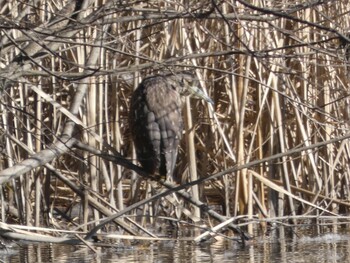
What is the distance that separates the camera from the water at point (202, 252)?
518cm

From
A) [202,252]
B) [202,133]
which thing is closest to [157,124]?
[202,252]

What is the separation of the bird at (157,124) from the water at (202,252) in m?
0.47

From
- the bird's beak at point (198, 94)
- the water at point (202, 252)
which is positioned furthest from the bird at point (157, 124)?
the water at point (202, 252)

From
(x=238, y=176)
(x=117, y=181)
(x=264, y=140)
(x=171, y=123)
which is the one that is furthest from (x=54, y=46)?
(x=264, y=140)

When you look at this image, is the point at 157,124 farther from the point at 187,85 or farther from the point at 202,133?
the point at 202,133

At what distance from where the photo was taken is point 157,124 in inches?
219

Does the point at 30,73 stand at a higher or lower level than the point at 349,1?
lower

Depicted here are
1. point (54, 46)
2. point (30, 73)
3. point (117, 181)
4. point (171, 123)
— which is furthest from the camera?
point (117, 181)

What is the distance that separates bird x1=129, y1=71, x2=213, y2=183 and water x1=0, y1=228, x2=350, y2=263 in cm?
47

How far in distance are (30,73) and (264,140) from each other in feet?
9.10

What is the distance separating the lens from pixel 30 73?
4.29 meters

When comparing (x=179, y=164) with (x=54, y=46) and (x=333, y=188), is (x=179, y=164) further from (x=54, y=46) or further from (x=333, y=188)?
(x=54, y=46)

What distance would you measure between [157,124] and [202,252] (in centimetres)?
80

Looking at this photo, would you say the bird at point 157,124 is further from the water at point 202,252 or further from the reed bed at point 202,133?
the water at point 202,252
